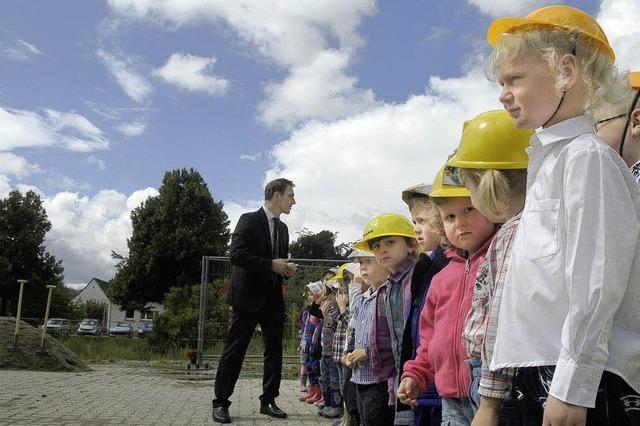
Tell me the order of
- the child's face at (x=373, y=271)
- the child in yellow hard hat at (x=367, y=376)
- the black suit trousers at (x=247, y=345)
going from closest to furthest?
the child in yellow hard hat at (x=367, y=376) < the child's face at (x=373, y=271) < the black suit trousers at (x=247, y=345)

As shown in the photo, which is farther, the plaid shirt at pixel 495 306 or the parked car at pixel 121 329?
the parked car at pixel 121 329

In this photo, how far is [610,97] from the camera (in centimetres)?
190

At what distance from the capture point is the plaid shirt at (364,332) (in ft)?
12.6

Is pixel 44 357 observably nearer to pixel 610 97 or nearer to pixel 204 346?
pixel 204 346

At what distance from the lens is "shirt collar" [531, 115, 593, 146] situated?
1.79m

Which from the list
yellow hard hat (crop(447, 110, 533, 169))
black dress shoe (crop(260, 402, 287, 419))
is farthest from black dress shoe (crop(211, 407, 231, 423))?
yellow hard hat (crop(447, 110, 533, 169))

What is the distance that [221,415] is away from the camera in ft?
19.2

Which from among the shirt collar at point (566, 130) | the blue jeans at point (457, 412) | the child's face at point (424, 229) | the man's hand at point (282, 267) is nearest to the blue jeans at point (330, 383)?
the man's hand at point (282, 267)

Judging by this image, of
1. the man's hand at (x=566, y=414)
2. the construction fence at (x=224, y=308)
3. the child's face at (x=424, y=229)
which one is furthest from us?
the construction fence at (x=224, y=308)

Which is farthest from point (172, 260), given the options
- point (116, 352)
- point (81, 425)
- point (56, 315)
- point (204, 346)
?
point (81, 425)

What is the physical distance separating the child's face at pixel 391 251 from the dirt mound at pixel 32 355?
8.65m

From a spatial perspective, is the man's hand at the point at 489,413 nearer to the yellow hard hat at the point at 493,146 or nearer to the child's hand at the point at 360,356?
the yellow hard hat at the point at 493,146

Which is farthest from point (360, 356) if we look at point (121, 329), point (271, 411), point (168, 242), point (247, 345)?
point (121, 329)

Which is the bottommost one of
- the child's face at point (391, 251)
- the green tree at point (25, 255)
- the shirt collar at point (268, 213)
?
the child's face at point (391, 251)
